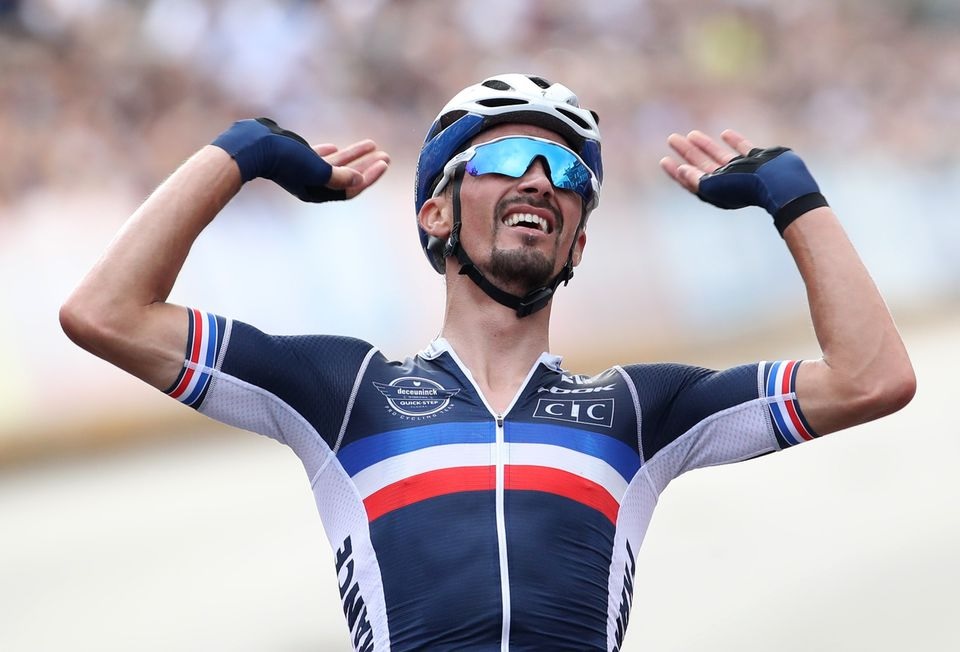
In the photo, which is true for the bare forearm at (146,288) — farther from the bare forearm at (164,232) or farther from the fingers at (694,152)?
the fingers at (694,152)

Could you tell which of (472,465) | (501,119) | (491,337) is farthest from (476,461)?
(501,119)

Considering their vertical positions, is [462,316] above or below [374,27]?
below

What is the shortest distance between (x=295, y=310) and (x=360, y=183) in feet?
16.5

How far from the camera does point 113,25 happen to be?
364 inches

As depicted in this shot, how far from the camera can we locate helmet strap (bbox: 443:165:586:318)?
3990mm

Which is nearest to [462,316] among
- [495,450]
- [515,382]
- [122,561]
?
[515,382]

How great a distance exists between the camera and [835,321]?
143 inches

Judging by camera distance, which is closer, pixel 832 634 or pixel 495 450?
pixel 495 450

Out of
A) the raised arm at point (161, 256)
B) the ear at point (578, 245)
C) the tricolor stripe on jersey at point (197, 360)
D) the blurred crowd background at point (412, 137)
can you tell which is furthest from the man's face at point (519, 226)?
the blurred crowd background at point (412, 137)

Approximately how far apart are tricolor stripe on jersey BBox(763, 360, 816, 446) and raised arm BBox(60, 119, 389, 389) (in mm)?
1427

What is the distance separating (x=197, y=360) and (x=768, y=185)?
5.48ft

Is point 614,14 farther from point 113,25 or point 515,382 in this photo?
point 515,382

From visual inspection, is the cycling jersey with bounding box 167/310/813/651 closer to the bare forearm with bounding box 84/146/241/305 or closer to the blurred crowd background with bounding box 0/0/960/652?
the bare forearm with bounding box 84/146/241/305

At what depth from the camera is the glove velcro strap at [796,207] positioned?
12.5 ft
